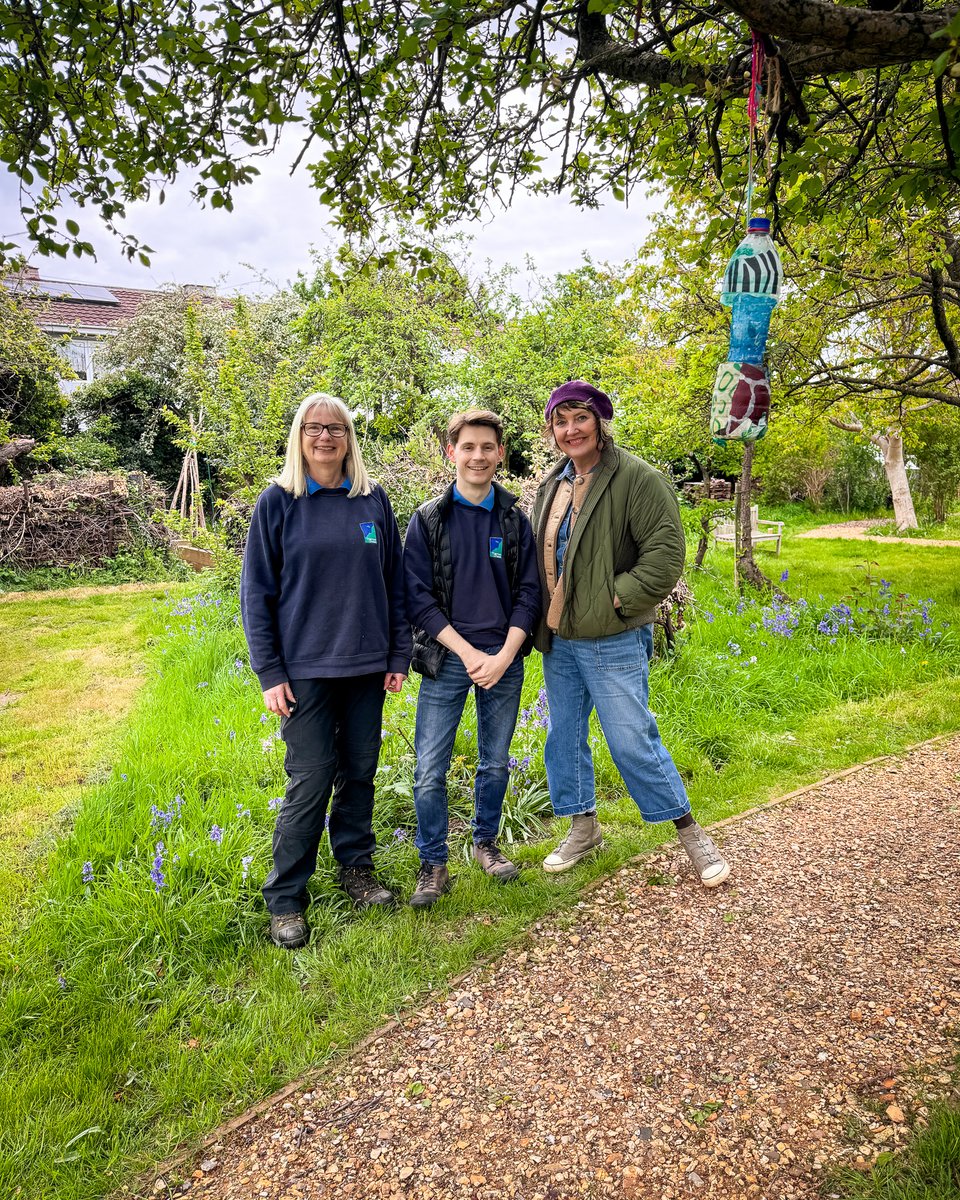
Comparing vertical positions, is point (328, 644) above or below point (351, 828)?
above

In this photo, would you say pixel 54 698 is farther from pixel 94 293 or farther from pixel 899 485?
pixel 94 293

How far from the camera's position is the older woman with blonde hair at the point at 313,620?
2.70 m

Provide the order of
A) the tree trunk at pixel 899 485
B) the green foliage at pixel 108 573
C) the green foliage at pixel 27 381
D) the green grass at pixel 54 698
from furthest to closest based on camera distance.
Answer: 1. the tree trunk at pixel 899 485
2. the green foliage at pixel 108 573
3. the green foliage at pixel 27 381
4. the green grass at pixel 54 698

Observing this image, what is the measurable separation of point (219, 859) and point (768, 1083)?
2.42 meters

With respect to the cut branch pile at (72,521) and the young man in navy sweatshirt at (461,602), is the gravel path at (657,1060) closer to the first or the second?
the young man in navy sweatshirt at (461,602)

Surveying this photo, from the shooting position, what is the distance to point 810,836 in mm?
3482

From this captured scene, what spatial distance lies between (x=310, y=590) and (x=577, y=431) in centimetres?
130

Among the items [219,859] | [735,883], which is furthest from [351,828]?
[735,883]

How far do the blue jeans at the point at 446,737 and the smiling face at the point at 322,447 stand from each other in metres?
0.95

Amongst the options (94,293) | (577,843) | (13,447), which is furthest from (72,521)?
(94,293)

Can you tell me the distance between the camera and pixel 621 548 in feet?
9.36

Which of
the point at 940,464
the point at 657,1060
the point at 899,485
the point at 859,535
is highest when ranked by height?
the point at 940,464

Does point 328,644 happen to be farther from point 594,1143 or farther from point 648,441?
point 648,441

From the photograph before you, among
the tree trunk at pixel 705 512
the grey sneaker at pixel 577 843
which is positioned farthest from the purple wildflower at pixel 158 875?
the tree trunk at pixel 705 512
